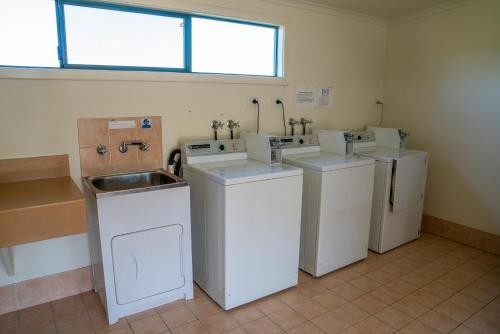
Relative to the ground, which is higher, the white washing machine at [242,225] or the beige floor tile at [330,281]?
the white washing machine at [242,225]

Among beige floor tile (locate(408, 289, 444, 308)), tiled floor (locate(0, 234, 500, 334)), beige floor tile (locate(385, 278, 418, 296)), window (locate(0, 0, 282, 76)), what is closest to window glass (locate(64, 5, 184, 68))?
window (locate(0, 0, 282, 76))

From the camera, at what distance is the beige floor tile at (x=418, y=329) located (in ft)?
6.95

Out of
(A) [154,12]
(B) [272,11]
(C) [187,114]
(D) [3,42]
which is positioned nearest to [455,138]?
(B) [272,11]

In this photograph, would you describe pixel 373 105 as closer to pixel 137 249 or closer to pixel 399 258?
pixel 399 258

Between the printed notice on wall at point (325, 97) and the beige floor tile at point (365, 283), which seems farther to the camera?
the printed notice on wall at point (325, 97)

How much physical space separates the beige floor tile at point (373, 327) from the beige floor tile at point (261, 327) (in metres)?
0.53

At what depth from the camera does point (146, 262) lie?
2188 mm

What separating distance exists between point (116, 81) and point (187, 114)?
59cm

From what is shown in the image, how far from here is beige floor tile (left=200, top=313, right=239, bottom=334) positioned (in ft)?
6.97

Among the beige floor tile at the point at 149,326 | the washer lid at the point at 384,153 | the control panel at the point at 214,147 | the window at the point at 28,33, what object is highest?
the window at the point at 28,33

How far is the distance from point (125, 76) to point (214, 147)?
84cm

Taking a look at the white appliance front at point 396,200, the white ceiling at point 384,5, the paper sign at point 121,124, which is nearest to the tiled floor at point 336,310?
the white appliance front at point 396,200

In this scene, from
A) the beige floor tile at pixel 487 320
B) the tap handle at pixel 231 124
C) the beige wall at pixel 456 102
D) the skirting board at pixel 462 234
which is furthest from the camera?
the skirting board at pixel 462 234

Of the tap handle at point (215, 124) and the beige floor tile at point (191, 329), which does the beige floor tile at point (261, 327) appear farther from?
the tap handle at point (215, 124)
